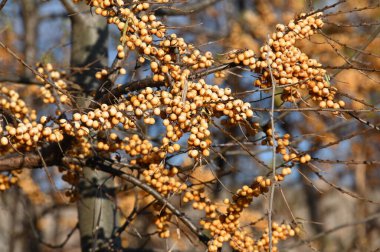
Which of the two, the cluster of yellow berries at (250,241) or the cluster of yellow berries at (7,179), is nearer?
the cluster of yellow berries at (250,241)

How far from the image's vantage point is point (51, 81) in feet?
8.93

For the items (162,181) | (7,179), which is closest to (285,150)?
(162,181)

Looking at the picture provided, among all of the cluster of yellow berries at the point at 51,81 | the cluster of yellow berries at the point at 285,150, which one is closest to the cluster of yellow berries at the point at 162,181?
the cluster of yellow berries at the point at 285,150

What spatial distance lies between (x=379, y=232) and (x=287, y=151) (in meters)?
7.88

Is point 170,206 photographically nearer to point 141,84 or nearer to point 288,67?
point 141,84

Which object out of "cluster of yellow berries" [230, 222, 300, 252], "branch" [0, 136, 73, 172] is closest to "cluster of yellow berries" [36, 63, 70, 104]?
"branch" [0, 136, 73, 172]

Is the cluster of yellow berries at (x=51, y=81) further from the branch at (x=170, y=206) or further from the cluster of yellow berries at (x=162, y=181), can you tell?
the cluster of yellow berries at (x=162, y=181)

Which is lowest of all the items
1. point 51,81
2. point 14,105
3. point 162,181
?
point 162,181

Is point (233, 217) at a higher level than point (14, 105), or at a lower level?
lower

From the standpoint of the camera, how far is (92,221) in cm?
327

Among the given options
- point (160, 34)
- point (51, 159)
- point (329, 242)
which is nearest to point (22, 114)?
point (51, 159)

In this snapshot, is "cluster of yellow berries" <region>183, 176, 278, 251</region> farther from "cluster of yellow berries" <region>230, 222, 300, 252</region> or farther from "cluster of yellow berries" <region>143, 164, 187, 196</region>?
"cluster of yellow berries" <region>143, 164, 187, 196</region>

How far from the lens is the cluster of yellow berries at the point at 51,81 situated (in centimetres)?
277

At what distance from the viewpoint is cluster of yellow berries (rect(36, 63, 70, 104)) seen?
9.07 ft
